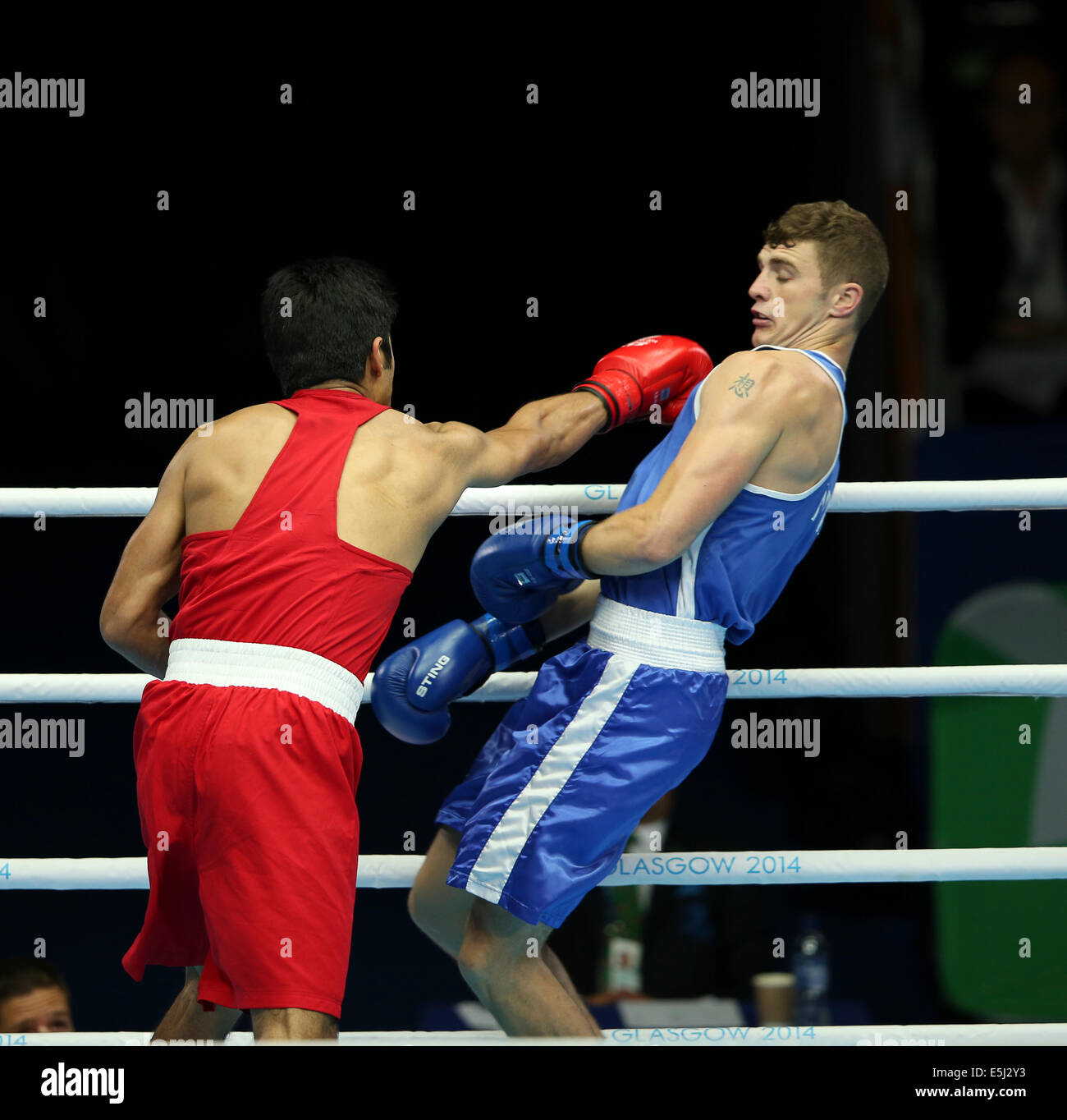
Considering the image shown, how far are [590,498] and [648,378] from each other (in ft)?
0.67

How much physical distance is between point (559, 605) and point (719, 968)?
1.92m

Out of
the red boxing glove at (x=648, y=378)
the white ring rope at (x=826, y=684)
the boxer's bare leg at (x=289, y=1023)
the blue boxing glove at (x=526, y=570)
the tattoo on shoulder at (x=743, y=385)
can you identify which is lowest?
the boxer's bare leg at (x=289, y=1023)

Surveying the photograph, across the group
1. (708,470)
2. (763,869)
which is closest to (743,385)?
(708,470)

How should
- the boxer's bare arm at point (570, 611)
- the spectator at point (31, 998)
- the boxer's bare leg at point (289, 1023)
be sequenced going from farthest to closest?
the spectator at point (31, 998)
the boxer's bare arm at point (570, 611)
the boxer's bare leg at point (289, 1023)

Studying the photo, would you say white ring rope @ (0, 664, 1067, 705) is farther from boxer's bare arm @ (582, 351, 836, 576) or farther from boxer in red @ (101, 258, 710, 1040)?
boxer's bare arm @ (582, 351, 836, 576)

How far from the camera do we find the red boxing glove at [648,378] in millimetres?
2021

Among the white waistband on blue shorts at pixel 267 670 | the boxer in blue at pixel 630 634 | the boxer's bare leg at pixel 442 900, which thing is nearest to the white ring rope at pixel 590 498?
the boxer in blue at pixel 630 634

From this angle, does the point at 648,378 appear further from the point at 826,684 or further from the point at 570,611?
the point at 826,684

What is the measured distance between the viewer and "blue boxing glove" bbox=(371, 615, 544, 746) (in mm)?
1938

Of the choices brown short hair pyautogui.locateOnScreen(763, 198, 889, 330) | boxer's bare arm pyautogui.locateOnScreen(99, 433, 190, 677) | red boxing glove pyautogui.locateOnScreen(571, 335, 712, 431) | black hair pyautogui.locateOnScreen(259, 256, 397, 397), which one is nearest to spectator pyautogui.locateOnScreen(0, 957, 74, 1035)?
boxer's bare arm pyautogui.locateOnScreen(99, 433, 190, 677)

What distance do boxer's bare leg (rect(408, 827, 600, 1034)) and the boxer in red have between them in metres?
0.26

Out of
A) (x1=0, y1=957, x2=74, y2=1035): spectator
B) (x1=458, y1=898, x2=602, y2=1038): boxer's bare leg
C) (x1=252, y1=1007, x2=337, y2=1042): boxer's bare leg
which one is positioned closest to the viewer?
(x1=252, y1=1007, x2=337, y2=1042): boxer's bare leg

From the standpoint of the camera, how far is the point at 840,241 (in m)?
1.95

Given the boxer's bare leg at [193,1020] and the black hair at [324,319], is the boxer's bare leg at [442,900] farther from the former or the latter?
the black hair at [324,319]
